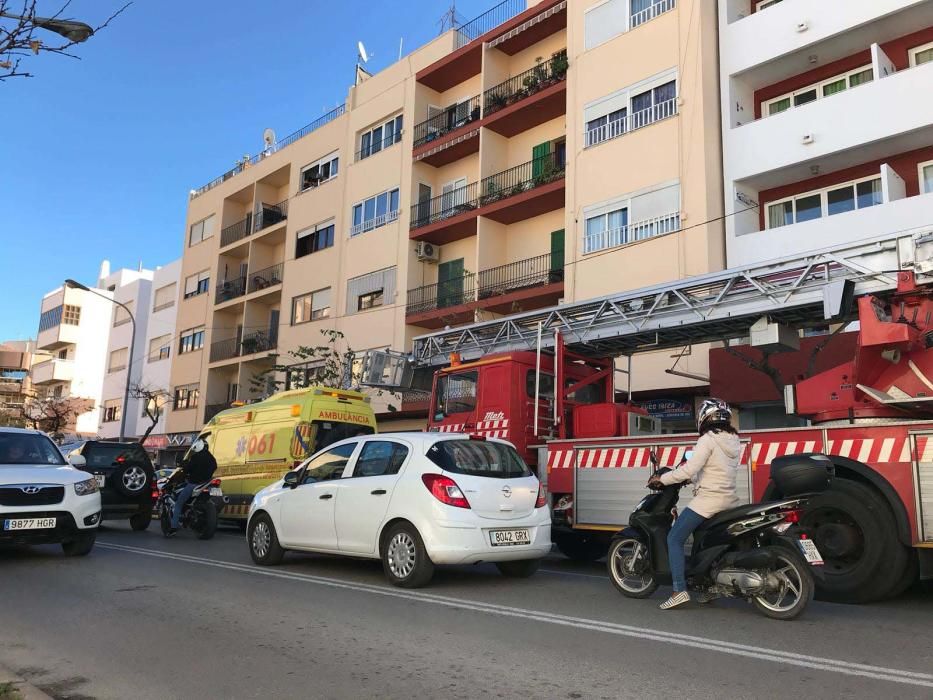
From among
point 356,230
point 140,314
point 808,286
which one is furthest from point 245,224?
point 808,286

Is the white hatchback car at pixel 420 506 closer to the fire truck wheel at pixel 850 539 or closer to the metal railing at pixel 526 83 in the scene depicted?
the fire truck wheel at pixel 850 539

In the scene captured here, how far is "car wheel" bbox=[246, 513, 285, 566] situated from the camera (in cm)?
920

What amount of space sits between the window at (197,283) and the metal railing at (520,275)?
19433 millimetres

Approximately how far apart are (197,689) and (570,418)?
276 inches

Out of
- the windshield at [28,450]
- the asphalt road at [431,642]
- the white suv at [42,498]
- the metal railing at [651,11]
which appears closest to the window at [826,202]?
the metal railing at [651,11]

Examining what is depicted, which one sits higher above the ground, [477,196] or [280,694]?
[477,196]

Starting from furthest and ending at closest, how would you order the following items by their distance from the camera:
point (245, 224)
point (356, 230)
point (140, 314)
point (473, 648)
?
point (140, 314) → point (245, 224) → point (356, 230) → point (473, 648)

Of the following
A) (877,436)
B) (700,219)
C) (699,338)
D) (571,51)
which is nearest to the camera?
(877,436)

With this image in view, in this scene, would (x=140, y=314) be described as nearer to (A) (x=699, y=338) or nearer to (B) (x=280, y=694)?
(A) (x=699, y=338)

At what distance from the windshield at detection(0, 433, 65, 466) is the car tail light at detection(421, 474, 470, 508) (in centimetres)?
557

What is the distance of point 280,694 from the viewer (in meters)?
4.22

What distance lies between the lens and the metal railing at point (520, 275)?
22.7 m

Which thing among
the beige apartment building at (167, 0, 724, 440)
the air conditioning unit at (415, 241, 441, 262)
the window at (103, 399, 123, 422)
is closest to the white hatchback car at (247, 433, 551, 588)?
the beige apartment building at (167, 0, 724, 440)

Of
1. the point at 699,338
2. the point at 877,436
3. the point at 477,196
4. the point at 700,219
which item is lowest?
Result: the point at 877,436
